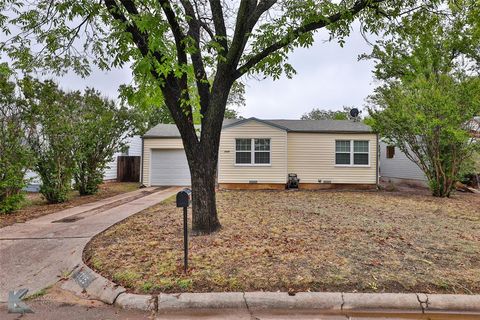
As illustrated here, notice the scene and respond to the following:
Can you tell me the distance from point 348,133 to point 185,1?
38.2ft

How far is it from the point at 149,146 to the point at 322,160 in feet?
29.6

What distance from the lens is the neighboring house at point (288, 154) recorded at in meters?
14.7

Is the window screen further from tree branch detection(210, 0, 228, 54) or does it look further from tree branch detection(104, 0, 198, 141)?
tree branch detection(104, 0, 198, 141)

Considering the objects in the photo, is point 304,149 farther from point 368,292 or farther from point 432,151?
point 368,292

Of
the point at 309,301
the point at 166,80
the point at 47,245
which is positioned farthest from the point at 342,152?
the point at 47,245

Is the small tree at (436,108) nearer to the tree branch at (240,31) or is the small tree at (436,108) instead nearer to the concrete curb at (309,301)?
the tree branch at (240,31)

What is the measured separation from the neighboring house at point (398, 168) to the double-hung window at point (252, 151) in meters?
7.29

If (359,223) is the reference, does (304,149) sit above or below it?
above

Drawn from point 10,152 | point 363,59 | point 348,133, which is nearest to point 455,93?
point 348,133

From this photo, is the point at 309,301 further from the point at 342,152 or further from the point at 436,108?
the point at 342,152

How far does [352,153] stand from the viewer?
15.1 meters

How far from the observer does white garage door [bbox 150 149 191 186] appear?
1623cm

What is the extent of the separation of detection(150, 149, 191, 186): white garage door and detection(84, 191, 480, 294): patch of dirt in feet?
28.5

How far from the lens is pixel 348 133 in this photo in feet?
49.4
